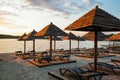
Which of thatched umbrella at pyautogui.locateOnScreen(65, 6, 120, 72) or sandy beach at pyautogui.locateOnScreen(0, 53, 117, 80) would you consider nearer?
thatched umbrella at pyautogui.locateOnScreen(65, 6, 120, 72)

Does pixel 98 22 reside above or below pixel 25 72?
above

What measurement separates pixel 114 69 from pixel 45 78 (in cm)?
379

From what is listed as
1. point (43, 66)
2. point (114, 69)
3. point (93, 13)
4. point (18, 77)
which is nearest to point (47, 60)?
point (43, 66)

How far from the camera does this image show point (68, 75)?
8047 millimetres

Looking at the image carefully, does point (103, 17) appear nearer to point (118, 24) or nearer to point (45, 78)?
point (118, 24)

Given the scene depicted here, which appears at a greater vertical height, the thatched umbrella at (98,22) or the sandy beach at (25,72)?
the thatched umbrella at (98,22)

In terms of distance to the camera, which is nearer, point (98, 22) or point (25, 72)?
point (98, 22)

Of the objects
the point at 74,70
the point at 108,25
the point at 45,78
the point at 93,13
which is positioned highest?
the point at 93,13

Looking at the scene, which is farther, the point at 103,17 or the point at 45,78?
the point at 45,78

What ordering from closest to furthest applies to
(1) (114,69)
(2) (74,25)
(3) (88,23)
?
1. (3) (88,23)
2. (2) (74,25)
3. (1) (114,69)

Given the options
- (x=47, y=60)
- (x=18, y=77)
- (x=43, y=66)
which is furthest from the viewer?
(x=47, y=60)

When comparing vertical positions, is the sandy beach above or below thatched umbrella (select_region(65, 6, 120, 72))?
below

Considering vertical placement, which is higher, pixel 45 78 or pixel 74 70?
pixel 74 70

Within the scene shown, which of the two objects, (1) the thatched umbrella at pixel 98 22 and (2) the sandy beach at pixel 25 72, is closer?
(1) the thatched umbrella at pixel 98 22
